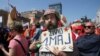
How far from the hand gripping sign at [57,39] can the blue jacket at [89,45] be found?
1.69 metres

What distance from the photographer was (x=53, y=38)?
4.67 m

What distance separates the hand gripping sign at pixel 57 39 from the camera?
4500mm

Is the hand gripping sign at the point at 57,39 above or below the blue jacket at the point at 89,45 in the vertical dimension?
above

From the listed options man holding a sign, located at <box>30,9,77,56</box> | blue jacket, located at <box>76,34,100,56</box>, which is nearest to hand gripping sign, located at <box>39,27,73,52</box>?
man holding a sign, located at <box>30,9,77,56</box>

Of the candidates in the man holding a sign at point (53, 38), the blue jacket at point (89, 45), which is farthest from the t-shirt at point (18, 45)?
the blue jacket at point (89, 45)

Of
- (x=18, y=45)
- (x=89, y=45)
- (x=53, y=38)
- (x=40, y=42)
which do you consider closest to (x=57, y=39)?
(x=53, y=38)

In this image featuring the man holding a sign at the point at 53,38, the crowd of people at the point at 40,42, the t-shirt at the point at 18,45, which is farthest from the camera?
the t-shirt at the point at 18,45

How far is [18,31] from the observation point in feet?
18.9

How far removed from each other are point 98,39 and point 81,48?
414 millimetres

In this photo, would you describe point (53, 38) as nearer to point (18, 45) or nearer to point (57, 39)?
point (57, 39)

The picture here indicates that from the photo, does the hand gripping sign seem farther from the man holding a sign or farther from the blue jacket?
the blue jacket

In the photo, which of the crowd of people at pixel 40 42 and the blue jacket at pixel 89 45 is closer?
the crowd of people at pixel 40 42

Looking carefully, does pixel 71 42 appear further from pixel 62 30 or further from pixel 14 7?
pixel 14 7

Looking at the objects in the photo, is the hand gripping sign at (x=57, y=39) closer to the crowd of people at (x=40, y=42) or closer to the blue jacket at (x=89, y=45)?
the crowd of people at (x=40, y=42)
